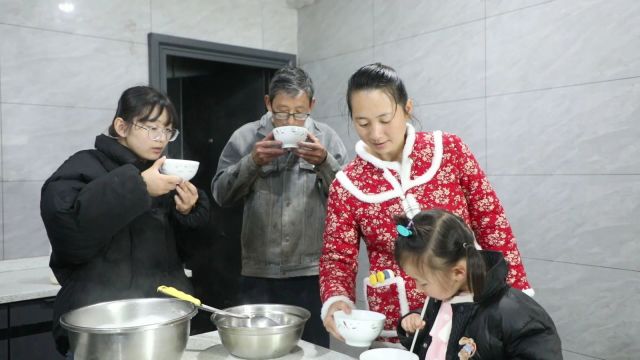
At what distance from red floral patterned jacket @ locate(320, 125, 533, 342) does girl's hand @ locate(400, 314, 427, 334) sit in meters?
0.13

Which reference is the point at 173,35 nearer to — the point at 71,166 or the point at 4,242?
the point at 4,242

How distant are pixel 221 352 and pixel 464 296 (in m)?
0.59

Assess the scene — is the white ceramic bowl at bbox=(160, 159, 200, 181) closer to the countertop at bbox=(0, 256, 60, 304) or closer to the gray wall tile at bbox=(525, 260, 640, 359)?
the countertop at bbox=(0, 256, 60, 304)

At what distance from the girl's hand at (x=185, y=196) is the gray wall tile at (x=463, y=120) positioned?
1.37m

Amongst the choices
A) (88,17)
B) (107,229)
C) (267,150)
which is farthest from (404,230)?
(88,17)

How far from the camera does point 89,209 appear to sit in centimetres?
131

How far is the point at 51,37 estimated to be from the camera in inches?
105

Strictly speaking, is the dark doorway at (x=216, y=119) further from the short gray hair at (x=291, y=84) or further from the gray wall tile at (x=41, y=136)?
the short gray hair at (x=291, y=84)

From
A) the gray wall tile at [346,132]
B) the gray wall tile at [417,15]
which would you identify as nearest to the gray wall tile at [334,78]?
the gray wall tile at [346,132]

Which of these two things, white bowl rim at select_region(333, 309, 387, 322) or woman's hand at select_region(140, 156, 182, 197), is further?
woman's hand at select_region(140, 156, 182, 197)

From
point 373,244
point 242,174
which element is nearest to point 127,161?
point 242,174

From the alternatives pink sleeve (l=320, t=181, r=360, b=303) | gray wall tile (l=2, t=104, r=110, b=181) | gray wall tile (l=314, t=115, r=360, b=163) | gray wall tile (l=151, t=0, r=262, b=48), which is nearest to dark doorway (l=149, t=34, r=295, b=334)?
gray wall tile (l=151, t=0, r=262, b=48)

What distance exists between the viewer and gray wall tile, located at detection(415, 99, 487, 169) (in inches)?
106

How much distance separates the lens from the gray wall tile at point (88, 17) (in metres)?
2.57
